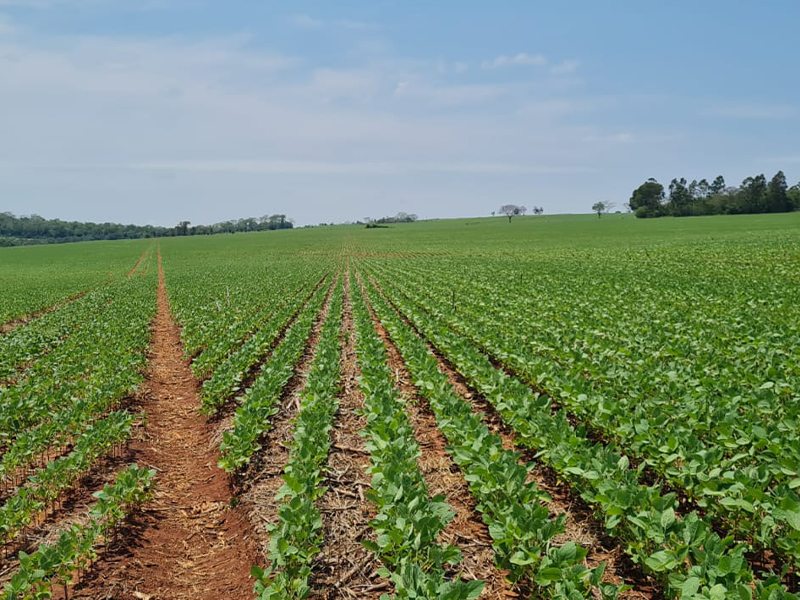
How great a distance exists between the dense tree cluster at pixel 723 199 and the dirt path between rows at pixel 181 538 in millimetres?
139562

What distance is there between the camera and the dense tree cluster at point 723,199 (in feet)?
371

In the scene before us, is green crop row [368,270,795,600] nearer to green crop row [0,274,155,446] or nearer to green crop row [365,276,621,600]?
green crop row [365,276,621,600]

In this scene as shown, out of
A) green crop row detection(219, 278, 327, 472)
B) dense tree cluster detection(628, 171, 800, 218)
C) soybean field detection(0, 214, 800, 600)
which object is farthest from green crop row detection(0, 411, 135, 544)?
dense tree cluster detection(628, 171, 800, 218)

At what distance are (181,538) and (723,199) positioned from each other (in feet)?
473

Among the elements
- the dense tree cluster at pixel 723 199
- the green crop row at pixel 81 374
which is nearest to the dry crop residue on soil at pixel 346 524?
the green crop row at pixel 81 374

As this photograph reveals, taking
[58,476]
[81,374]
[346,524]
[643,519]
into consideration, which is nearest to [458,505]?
[346,524]

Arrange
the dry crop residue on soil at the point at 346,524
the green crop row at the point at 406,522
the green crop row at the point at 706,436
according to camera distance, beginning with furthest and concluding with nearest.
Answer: the dry crop residue on soil at the point at 346,524 → the green crop row at the point at 706,436 → the green crop row at the point at 406,522

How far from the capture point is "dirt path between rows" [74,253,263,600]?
4.62m

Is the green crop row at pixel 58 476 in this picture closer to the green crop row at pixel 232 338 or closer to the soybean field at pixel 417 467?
the soybean field at pixel 417 467

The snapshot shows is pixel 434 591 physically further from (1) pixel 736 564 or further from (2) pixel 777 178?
(2) pixel 777 178

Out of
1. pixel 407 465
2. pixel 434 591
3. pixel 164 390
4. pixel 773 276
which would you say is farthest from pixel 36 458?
pixel 773 276

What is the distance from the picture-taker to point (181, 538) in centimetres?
553

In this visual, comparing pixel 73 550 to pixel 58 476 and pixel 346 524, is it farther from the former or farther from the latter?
pixel 346 524

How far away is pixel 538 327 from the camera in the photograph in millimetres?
14531
